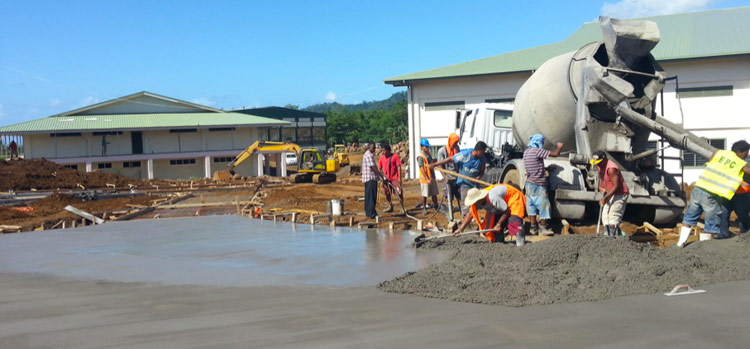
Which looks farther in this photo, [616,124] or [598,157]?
[616,124]

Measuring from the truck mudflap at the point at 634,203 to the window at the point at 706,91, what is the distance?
1519 cm

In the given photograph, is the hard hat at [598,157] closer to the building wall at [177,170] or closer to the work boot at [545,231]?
the work boot at [545,231]

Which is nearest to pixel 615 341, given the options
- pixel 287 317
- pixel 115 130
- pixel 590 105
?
pixel 287 317

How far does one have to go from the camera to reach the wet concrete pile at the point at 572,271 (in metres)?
6.63

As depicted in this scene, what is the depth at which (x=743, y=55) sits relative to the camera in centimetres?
2214

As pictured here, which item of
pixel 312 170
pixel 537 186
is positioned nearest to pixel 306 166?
pixel 312 170

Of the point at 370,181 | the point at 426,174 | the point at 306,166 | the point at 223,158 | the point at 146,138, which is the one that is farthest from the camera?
the point at 223,158

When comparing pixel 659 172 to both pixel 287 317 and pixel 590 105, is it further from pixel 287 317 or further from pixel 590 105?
pixel 287 317

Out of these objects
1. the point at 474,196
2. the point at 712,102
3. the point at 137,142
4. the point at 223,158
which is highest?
the point at 712,102

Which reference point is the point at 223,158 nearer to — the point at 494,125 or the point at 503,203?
the point at 494,125

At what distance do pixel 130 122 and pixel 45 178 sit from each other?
11586 mm

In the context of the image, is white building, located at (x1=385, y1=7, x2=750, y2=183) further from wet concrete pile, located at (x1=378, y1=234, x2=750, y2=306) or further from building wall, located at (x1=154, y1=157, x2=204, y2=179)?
building wall, located at (x1=154, y1=157, x2=204, y2=179)

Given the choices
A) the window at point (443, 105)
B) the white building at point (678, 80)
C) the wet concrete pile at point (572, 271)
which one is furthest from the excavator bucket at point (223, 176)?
the wet concrete pile at point (572, 271)

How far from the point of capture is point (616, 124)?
33.0ft
